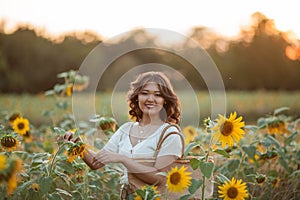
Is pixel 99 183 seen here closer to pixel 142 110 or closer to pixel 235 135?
pixel 142 110

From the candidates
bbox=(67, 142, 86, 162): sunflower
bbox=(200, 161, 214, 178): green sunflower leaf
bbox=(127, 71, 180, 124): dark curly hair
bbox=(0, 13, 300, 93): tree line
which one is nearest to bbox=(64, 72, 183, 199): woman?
bbox=(127, 71, 180, 124): dark curly hair

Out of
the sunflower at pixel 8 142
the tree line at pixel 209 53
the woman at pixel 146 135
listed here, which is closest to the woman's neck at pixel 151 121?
the woman at pixel 146 135

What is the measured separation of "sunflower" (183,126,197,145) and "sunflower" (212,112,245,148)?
1.05 metres

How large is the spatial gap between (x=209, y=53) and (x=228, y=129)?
1095 cm

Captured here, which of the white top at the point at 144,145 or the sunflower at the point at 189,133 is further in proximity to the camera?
the sunflower at the point at 189,133

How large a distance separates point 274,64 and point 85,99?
529 inches

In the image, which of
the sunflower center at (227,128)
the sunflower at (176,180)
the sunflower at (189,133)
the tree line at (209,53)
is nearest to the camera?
the sunflower at (176,180)

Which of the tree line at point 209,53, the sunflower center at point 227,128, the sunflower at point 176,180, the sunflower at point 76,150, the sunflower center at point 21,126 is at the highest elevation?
the tree line at point 209,53

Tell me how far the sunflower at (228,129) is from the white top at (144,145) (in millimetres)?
235

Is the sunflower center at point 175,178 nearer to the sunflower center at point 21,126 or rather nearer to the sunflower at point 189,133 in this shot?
the sunflower at point 189,133

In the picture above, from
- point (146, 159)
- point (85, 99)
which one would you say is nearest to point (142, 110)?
point (146, 159)

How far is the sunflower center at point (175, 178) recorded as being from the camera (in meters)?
1.98

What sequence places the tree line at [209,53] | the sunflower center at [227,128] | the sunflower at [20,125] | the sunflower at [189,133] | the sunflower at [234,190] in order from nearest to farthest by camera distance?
the sunflower center at [227,128] < the sunflower at [234,190] < the sunflower at [20,125] < the sunflower at [189,133] < the tree line at [209,53]

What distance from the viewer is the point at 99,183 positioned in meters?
2.69
